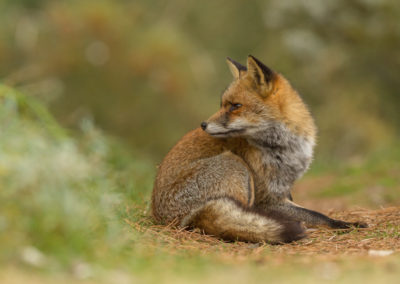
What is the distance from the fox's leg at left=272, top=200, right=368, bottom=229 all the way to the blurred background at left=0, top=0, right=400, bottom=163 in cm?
606

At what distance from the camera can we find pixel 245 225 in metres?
4.00

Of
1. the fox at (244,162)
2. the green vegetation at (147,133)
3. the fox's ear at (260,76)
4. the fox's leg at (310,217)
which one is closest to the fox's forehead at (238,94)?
the fox at (244,162)

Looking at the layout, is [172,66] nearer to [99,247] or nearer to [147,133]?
[147,133]

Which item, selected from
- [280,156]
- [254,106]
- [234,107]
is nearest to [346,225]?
[280,156]

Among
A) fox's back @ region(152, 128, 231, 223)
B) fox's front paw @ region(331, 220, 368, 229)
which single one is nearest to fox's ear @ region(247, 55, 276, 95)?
fox's back @ region(152, 128, 231, 223)

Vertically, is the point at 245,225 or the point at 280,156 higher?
the point at 280,156

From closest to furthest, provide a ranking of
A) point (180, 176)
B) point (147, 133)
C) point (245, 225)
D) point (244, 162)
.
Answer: point (245, 225) < point (180, 176) < point (244, 162) < point (147, 133)

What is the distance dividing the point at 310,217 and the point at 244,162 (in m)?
0.88

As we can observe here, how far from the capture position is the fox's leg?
4641 mm

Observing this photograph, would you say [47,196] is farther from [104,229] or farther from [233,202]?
[233,202]

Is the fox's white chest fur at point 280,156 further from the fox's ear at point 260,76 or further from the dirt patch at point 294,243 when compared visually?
the dirt patch at point 294,243

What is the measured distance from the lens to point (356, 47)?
12.7 meters

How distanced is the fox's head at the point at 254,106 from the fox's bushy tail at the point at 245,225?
826 mm

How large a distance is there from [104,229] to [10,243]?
656 mm
